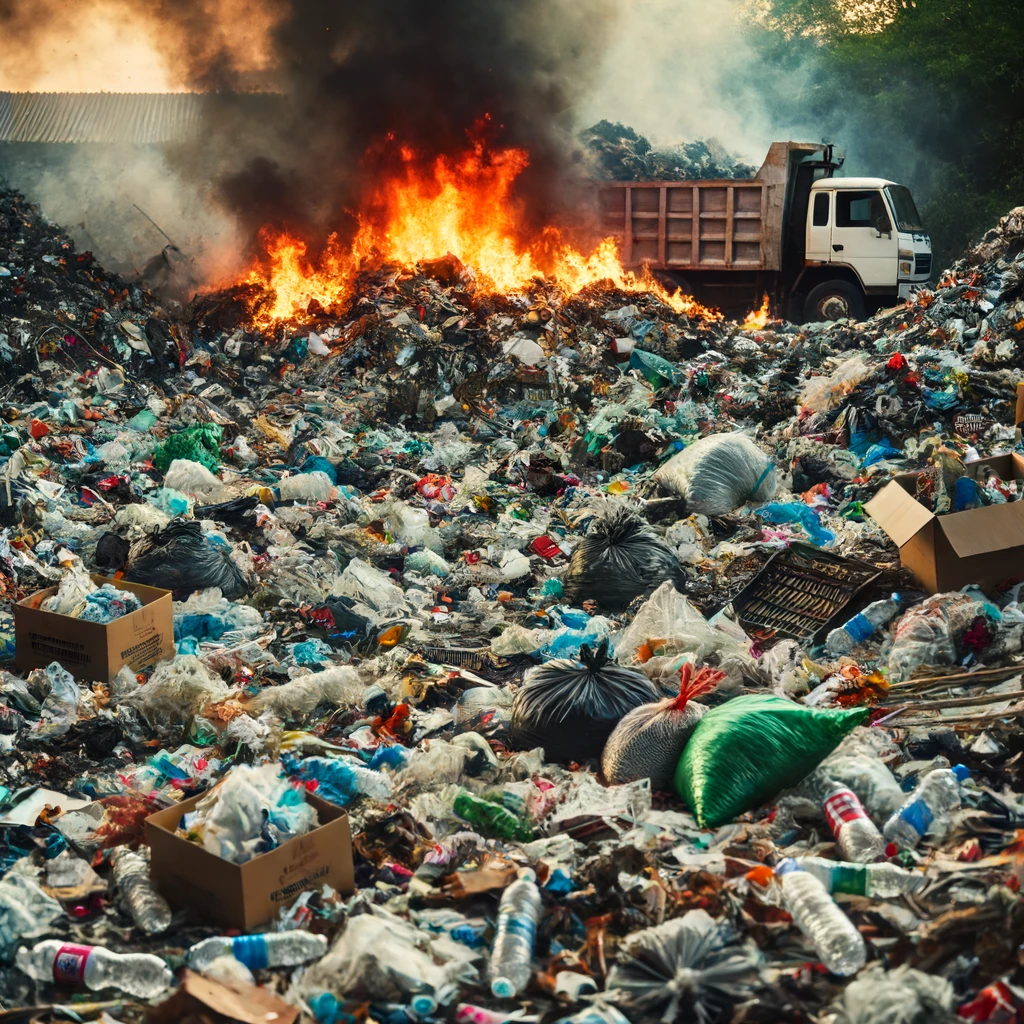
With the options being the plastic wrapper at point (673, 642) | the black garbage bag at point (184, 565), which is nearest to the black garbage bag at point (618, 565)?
the plastic wrapper at point (673, 642)

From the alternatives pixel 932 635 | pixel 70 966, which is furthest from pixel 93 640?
pixel 932 635

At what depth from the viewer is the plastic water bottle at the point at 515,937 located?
2.53m

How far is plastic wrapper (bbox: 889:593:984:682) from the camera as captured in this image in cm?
408

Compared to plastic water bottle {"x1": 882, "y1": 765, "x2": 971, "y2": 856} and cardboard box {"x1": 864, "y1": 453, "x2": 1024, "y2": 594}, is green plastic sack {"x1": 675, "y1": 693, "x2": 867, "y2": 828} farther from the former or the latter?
cardboard box {"x1": 864, "y1": 453, "x2": 1024, "y2": 594}

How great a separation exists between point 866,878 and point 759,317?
10914 mm

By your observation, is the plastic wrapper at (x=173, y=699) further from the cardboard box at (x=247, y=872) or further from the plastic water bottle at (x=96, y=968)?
the plastic water bottle at (x=96, y=968)

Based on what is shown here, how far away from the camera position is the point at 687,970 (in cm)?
237

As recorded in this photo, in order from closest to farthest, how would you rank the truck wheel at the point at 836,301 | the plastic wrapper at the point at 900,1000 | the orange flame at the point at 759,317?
the plastic wrapper at the point at 900,1000, the truck wheel at the point at 836,301, the orange flame at the point at 759,317

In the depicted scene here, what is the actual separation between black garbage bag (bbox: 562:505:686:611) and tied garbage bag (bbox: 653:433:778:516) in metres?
0.97

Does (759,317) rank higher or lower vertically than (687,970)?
higher

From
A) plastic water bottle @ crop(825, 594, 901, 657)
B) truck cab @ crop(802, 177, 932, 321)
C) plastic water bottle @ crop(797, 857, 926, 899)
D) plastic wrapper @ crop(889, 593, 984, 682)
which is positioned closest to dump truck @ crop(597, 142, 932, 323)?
truck cab @ crop(802, 177, 932, 321)

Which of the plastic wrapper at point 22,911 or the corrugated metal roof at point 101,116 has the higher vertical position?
the corrugated metal roof at point 101,116

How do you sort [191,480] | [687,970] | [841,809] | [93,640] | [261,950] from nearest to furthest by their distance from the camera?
[687,970] → [261,950] → [841,809] → [93,640] → [191,480]

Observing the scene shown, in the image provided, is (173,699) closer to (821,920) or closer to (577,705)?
(577,705)
